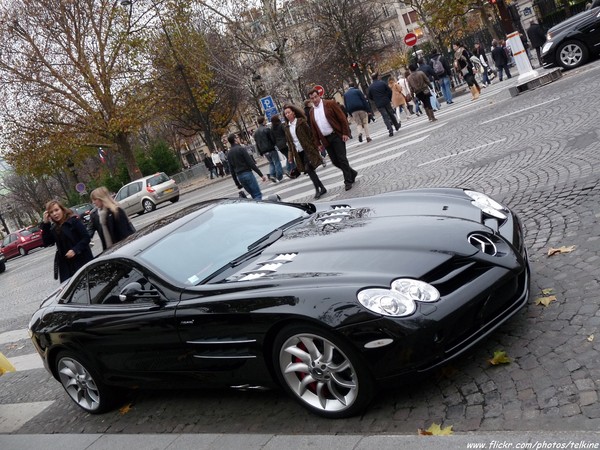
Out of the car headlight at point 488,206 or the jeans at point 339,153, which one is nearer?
the car headlight at point 488,206

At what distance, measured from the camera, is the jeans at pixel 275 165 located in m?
18.6

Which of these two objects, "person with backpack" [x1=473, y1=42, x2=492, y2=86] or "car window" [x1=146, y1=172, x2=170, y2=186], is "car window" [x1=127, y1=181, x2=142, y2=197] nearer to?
"car window" [x1=146, y1=172, x2=170, y2=186]

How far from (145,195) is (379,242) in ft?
90.2

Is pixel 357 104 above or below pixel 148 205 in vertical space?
above

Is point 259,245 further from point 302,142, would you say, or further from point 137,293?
point 302,142

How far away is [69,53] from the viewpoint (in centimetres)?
3853

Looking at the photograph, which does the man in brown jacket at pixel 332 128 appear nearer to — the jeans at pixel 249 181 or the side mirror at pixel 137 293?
the jeans at pixel 249 181

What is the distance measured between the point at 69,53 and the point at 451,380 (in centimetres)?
3928

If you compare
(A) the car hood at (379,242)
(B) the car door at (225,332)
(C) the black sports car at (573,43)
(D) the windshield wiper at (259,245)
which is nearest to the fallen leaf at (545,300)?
(A) the car hood at (379,242)

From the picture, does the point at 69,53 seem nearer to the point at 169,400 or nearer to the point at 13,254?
the point at 13,254

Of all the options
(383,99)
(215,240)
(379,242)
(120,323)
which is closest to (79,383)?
(120,323)

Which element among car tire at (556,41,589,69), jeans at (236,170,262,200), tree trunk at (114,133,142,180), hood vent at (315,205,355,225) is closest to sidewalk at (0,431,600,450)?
hood vent at (315,205,355,225)

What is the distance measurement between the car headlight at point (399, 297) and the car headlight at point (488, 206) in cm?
138

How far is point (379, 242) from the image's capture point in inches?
166
